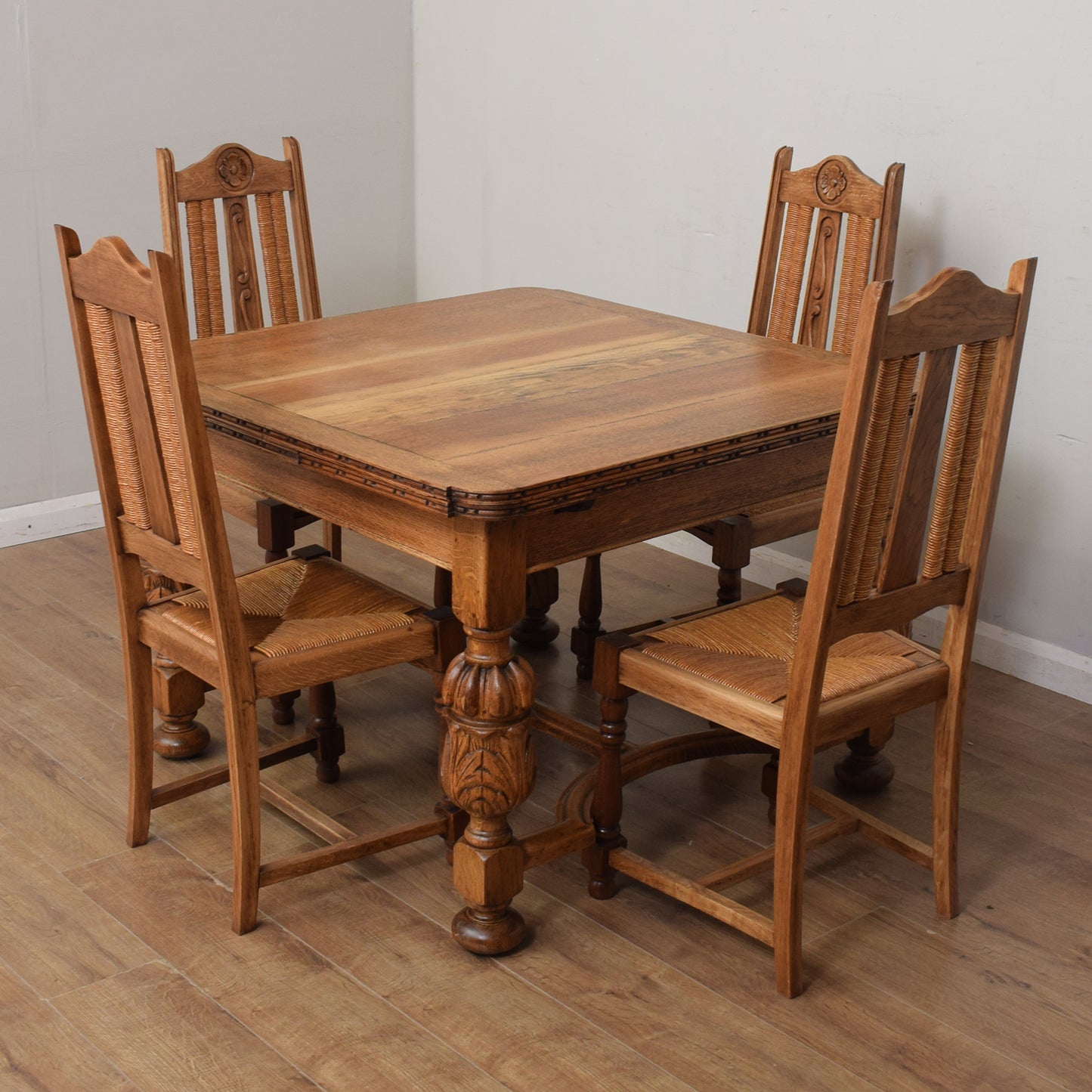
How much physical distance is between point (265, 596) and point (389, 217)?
243 centimetres

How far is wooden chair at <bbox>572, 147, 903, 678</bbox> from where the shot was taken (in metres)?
3.02

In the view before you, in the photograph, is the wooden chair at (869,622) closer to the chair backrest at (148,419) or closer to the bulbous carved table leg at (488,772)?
the bulbous carved table leg at (488,772)

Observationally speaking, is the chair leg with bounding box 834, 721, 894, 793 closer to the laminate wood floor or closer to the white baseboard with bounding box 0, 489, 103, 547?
the laminate wood floor

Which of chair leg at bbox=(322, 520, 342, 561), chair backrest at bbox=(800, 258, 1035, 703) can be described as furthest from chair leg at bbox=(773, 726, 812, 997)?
chair leg at bbox=(322, 520, 342, 561)

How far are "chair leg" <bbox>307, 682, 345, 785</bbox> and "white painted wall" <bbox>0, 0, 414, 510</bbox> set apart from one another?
1.64 meters

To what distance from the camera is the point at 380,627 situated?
2268mm

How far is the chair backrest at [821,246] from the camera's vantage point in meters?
3.03

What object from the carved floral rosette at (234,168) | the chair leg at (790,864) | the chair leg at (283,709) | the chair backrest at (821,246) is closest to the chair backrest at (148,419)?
the chair leg at (283,709)

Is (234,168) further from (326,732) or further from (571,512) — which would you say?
(571,512)

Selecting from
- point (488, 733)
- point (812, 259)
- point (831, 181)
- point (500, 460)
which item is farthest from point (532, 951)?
point (831, 181)

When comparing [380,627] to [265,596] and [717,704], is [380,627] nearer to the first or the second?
[265,596]

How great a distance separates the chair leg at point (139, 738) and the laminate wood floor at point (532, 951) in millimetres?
61

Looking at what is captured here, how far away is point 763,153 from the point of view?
140 inches

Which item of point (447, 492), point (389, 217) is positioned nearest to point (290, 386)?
point (447, 492)
